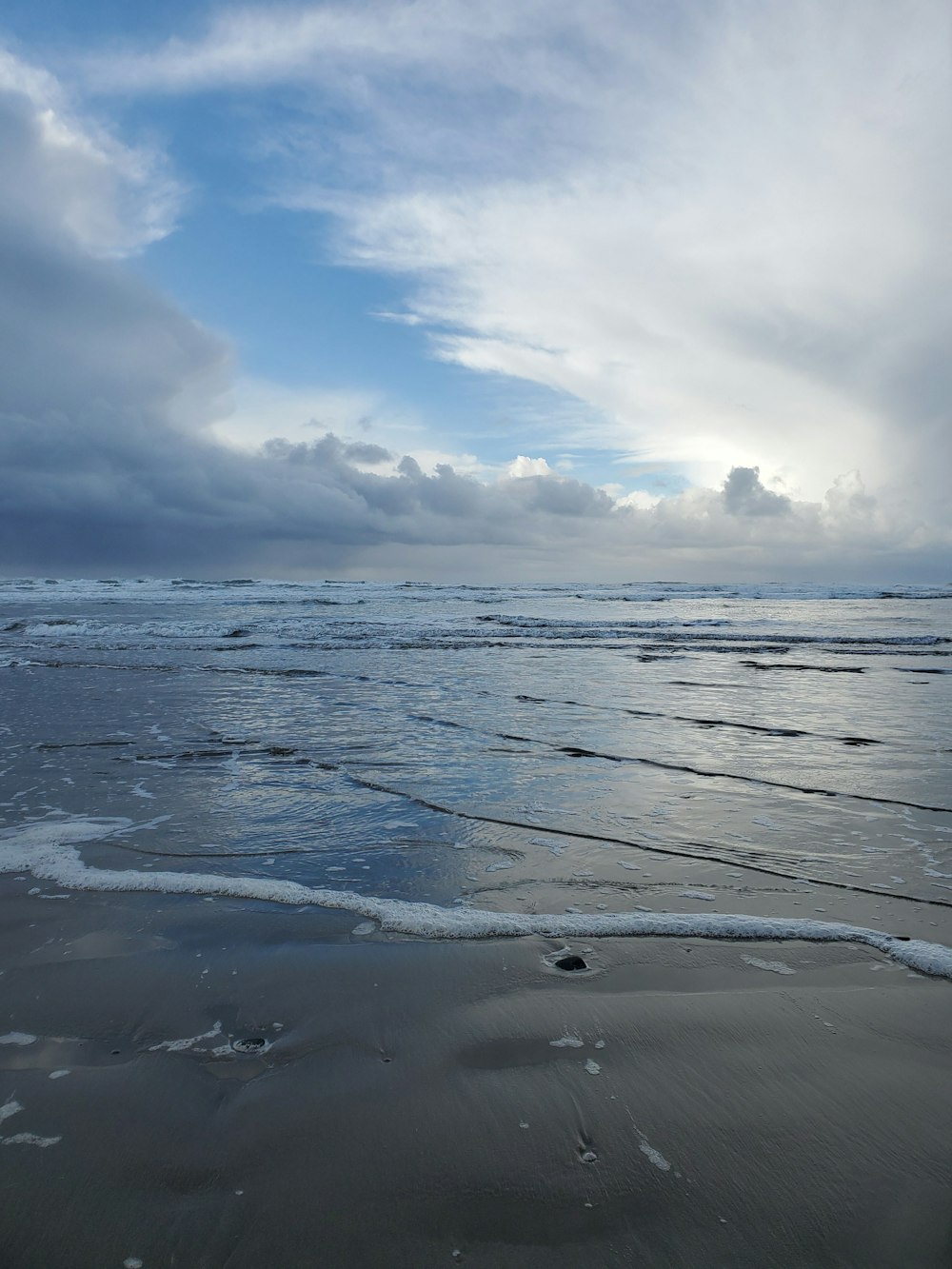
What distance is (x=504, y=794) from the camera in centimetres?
575

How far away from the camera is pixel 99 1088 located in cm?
233

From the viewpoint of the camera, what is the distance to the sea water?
3.81m

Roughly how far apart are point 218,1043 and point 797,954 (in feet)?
8.01

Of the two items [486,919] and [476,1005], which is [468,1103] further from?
[486,919]

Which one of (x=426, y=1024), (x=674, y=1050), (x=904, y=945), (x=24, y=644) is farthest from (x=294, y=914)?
(x=24, y=644)

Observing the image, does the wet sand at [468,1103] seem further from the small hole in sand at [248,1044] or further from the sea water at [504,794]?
the sea water at [504,794]

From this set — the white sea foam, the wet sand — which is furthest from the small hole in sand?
the white sea foam

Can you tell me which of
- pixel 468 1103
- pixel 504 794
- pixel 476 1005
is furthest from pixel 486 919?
pixel 504 794

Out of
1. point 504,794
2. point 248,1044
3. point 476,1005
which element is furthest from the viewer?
point 504,794

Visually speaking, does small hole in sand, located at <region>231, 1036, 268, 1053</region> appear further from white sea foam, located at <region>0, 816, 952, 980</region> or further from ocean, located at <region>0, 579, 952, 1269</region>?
white sea foam, located at <region>0, 816, 952, 980</region>

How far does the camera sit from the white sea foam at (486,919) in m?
3.31

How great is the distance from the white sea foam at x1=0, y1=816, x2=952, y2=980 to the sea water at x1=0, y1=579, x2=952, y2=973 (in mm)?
16

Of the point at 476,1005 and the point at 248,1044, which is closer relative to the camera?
the point at 248,1044

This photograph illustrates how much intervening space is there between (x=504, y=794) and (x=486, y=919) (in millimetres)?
2213
